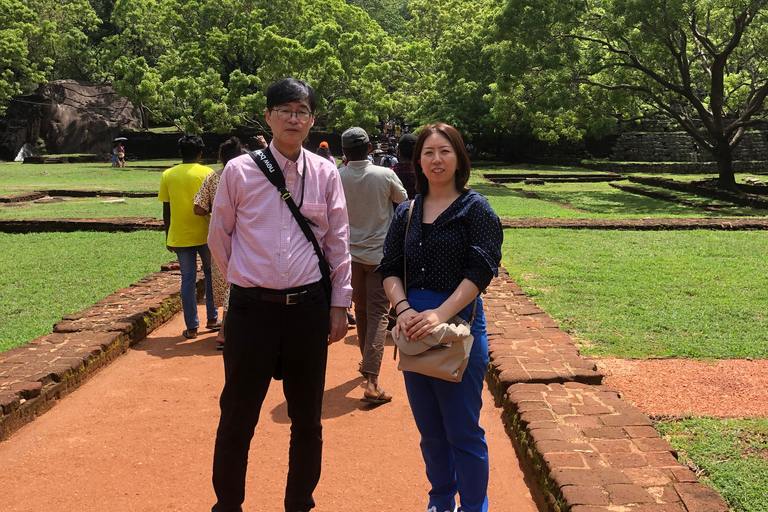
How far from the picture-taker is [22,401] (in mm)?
3961

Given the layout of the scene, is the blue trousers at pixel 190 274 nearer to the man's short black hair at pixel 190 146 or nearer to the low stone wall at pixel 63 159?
the man's short black hair at pixel 190 146

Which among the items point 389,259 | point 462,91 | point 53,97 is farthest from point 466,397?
point 53,97

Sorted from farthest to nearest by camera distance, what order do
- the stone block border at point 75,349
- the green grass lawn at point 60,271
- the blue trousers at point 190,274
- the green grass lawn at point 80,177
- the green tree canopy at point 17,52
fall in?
1. the green tree canopy at point 17,52
2. the green grass lawn at point 80,177
3. the green grass lawn at point 60,271
4. the blue trousers at point 190,274
5. the stone block border at point 75,349

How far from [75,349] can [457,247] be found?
3330mm

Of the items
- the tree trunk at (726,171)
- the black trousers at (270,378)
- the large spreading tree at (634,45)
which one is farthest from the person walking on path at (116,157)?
the black trousers at (270,378)

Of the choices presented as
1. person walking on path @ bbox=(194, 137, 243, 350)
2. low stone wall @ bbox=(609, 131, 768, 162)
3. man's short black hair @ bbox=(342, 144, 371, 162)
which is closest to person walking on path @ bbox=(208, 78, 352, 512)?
man's short black hair @ bbox=(342, 144, 371, 162)

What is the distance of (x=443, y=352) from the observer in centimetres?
247

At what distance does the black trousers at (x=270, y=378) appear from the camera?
258 cm

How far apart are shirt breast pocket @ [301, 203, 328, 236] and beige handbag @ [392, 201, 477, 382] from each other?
531mm

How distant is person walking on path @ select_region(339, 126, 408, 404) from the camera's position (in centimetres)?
432

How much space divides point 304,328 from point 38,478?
1621 mm

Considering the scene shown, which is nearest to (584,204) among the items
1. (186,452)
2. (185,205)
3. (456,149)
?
(185,205)

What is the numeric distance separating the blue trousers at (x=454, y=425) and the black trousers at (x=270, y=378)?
356mm

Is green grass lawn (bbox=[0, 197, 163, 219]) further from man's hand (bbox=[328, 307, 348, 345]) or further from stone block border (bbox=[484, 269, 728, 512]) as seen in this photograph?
man's hand (bbox=[328, 307, 348, 345])
